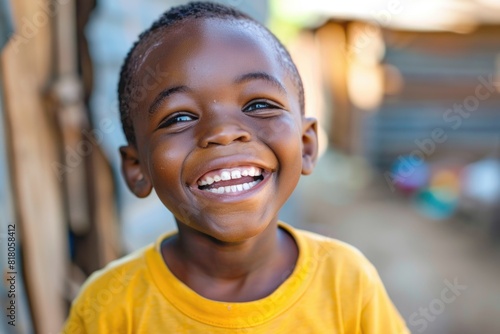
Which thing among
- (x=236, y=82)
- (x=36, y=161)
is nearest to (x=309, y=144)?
(x=236, y=82)

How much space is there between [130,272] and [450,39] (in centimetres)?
823

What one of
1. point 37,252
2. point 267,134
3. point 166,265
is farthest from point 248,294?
point 37,252

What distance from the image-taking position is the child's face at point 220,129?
1340 millimetres

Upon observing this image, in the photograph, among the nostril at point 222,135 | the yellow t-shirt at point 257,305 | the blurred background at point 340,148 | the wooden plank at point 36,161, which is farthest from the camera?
the blurred background at point 340,148

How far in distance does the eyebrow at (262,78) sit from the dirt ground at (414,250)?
333cm

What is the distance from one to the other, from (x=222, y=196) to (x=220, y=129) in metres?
0.16

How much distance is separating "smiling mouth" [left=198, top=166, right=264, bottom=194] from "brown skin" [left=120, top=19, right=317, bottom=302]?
1cm

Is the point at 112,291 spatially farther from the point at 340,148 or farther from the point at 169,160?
the point at 340,148

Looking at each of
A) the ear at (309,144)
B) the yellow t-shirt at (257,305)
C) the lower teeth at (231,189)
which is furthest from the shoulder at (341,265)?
the lower teeth at (231,189)

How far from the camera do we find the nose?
1299mm

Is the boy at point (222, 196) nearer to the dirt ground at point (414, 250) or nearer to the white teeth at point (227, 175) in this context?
the white teeth at point (227, 175)

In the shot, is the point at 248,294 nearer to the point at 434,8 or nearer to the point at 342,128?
the point at 434,8

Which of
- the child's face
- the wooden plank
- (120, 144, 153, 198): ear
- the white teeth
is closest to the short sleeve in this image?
the child's face

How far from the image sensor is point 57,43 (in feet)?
9.33
